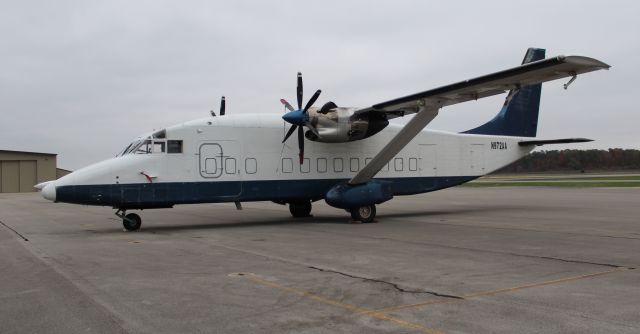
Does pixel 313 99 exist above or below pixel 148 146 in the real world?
above

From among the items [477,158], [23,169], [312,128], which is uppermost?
[23,169]

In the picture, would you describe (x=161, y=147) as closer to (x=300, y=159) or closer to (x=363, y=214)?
(x=300, y=159)

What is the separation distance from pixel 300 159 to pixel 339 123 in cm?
187

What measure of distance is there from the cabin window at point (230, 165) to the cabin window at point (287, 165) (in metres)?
1.82

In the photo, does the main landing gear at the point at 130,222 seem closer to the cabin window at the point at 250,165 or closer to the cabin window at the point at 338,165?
the cabin window at the point at 250,165

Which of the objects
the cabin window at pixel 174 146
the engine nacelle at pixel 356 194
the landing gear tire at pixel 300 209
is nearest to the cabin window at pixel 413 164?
the engine nacelle at pixel 356 194

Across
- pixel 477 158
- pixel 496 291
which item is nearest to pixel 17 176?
pixel 477 158

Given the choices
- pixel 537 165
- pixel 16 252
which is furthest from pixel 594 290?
pixel 537 165

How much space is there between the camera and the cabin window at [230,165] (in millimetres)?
17812

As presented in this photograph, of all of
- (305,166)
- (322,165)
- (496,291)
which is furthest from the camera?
(322,165)

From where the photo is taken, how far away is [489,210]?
23000 millimetres

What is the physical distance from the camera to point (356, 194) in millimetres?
18562

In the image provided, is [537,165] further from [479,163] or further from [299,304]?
[299,304]

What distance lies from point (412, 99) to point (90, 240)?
34.3ft
